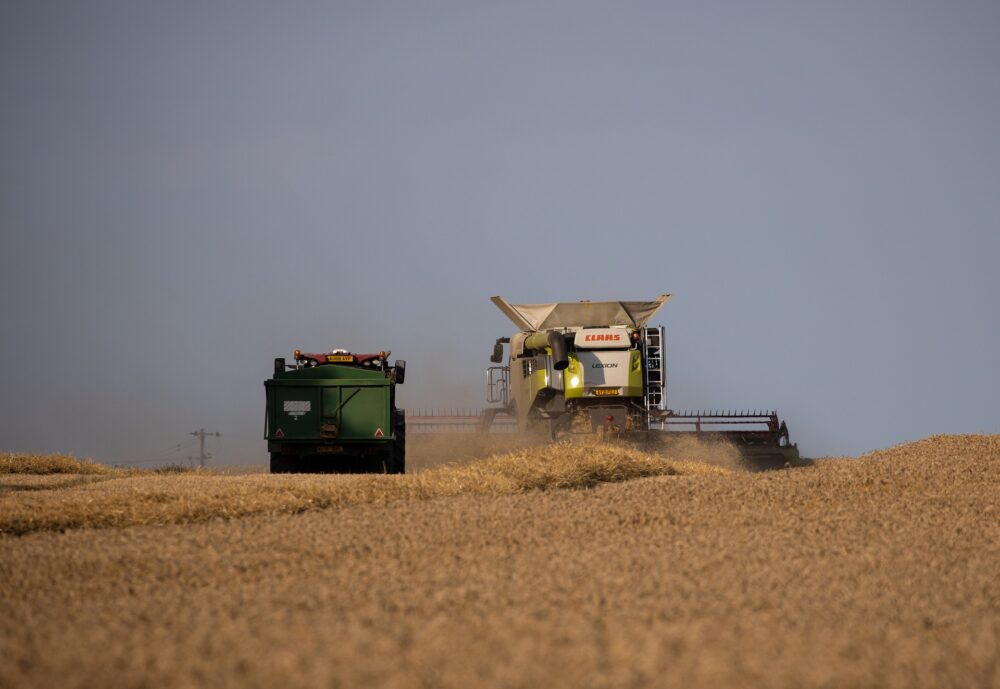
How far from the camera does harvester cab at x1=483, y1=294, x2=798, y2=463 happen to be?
814 inches

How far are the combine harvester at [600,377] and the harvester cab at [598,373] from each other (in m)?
0.02

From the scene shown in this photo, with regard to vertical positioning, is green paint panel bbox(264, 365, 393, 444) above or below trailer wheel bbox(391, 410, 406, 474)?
above

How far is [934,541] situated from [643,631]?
15.2ft

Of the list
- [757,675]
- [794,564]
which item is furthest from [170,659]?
[794,564]

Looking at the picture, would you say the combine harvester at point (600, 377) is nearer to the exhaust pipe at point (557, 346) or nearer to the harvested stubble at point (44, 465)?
the exhaust pipe at point (557, 346)

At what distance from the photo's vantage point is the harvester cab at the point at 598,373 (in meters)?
20.7

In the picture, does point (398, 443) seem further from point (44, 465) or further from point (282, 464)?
point (44, 465)

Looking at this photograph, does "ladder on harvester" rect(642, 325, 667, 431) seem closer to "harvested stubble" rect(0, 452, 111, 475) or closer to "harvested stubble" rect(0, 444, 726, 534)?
"harvested stubble" rect(0, 444, 726, 534)

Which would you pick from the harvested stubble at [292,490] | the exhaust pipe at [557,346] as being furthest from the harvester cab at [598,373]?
the harvested stubble at [292,490]

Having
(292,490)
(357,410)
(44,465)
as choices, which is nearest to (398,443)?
(357,410)

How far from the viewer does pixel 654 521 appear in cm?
957

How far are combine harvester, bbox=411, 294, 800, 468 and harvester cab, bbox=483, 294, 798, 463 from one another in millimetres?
18

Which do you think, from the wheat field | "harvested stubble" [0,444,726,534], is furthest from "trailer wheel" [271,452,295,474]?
the wheat field

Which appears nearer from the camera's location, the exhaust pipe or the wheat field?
the wheat field
